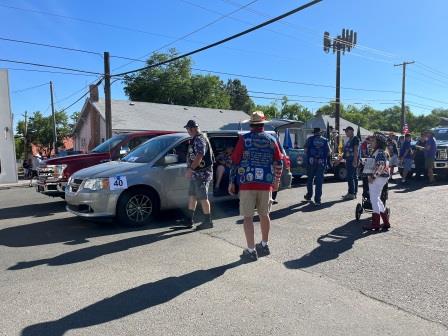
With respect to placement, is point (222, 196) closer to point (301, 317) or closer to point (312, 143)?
point (312, 143)

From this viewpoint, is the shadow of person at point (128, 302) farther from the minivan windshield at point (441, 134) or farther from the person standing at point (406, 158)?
the minivan windshield at point (441, 134)

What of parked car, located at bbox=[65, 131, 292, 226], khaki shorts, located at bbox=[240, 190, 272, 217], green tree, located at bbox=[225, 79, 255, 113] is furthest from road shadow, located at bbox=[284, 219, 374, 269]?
green tree, located at bbox=[225, 79, 255, 113]

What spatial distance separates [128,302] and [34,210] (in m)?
6.48

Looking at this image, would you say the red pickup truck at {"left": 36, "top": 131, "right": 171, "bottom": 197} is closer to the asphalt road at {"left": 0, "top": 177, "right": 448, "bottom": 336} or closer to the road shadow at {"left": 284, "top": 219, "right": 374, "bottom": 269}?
the asphalt road at {"left": 0, "top": 177, "right": 448, "bottom": 336}

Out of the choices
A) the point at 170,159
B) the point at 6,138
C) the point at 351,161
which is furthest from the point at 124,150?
the point at 6,138

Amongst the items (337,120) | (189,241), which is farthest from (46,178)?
(337,120)

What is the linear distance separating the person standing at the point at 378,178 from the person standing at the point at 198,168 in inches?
105

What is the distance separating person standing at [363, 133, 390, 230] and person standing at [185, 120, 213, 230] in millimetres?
2676

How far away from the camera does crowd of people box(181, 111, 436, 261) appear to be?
5508mm

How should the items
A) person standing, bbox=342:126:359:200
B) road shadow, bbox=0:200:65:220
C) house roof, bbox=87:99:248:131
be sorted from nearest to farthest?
road shadow, bbox=0:200:65:220 → person standing, bbox=342:126:359:200 → house roof, bbox=87:99:248:131

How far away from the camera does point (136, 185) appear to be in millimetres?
7512

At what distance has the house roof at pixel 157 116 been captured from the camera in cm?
3046

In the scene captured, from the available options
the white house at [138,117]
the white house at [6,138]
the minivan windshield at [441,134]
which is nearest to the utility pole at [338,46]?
the white house at [138,117]

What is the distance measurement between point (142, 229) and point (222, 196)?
6.59 ft
